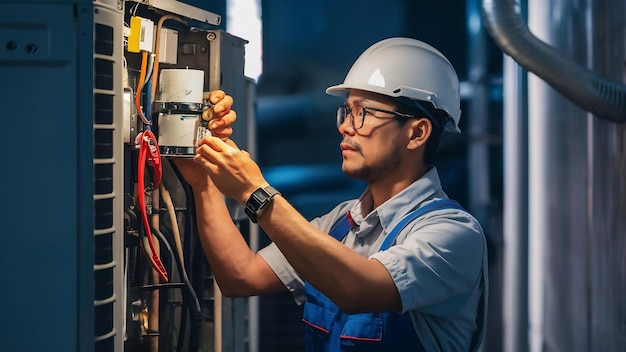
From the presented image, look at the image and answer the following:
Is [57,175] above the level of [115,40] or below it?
below

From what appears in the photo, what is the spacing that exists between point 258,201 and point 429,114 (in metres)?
0.55

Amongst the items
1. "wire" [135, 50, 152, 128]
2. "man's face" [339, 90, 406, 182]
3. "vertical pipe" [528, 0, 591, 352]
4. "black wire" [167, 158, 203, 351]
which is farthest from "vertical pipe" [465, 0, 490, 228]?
"wire" [135, 50, 152, 128]

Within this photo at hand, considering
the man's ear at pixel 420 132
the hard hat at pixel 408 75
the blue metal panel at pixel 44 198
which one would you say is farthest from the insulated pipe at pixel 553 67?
the blue metal panel at pixel 44 198

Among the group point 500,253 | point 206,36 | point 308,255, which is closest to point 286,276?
point 308,255

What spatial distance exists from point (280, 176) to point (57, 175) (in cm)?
423

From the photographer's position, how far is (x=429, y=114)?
1.87m

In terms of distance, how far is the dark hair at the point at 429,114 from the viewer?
1.84m

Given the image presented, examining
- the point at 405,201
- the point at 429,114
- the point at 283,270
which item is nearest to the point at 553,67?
the point at 429,114

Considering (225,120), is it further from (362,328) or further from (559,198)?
(559,198)

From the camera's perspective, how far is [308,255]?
154 centimetres

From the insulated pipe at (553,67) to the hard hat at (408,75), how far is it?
1342 mm

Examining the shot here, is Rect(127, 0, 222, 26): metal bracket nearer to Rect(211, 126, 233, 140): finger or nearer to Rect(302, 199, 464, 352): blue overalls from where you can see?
Rect(211, 126, 233, 140): finger

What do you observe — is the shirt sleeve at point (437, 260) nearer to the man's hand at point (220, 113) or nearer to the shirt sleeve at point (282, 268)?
the shirt sleeve at point (282, 268)

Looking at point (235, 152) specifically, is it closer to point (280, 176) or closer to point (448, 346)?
point (448, 346)
